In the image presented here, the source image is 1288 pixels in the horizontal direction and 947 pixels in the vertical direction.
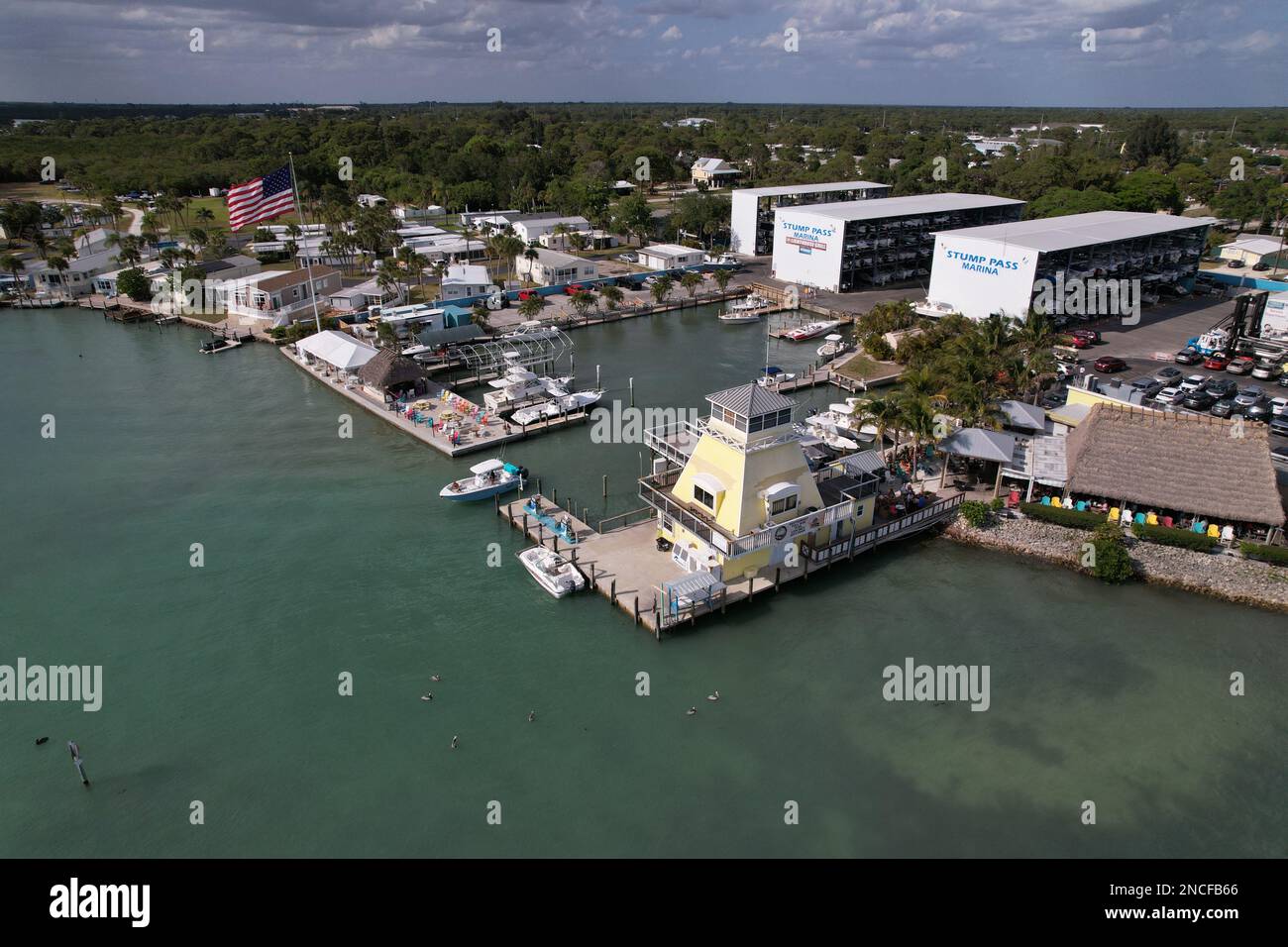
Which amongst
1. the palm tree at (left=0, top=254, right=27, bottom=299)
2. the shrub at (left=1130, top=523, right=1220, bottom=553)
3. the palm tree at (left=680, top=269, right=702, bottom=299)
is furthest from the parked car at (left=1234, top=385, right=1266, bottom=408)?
the palm tree at (left=0, top=254, right=27, bottom=299)

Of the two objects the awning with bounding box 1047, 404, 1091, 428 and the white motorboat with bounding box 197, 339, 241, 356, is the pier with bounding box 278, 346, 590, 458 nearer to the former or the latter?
the white motorboat with bounding box 197, 339, 241, 356

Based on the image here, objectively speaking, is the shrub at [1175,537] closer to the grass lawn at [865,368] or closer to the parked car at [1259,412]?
the parked car at [1259,412]

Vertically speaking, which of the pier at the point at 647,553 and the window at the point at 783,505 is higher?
the window at the point at 783,505

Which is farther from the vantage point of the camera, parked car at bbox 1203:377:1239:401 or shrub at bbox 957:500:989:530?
parked car at bbox 1203:377:1239:401

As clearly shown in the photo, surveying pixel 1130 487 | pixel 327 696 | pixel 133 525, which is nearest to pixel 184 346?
pixel 133 525

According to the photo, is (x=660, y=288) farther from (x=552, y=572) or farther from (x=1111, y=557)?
(x=1111, y=557)

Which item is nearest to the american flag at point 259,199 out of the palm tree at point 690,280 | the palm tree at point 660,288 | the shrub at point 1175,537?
the palm tree at point 660,288
